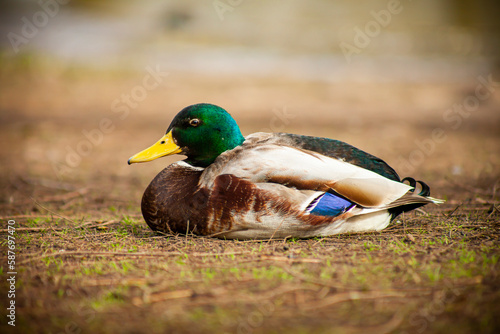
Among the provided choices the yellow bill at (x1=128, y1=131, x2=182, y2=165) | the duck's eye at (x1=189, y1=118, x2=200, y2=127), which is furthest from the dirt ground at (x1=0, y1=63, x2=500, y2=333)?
the duck's eye at (x1=189, y1=118, x2=200, y2=127)

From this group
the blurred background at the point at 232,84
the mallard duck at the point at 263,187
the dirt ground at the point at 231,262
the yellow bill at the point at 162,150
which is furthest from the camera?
the blurred background at the point at 232,84

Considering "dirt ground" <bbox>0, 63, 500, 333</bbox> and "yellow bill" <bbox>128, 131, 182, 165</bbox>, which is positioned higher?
"yellow bill" <bbox>128, 131, 182, 165</bbox>

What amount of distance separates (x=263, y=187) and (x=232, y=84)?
1002 centimetres

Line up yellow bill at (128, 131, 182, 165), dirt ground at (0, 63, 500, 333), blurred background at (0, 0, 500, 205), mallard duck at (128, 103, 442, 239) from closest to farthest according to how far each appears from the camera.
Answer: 1. dirt ground at (0, 63, 500, 333)
2. mallard duck at (128, 103, 442, 239)
3. yellow bill at (128, 131, 182, 165)
4. blurred background at (0, 0, 500, 205)

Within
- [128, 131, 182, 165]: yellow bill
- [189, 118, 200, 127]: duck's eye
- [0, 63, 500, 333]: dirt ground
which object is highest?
[189, 118, 200, 127]: duck's eye

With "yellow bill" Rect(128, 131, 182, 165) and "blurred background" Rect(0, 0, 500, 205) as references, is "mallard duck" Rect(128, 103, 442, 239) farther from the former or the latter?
"blurred background" Rect(0, 0, 500, 205)

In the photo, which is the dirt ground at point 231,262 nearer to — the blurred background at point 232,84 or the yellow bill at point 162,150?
the blurred background at point 232,84

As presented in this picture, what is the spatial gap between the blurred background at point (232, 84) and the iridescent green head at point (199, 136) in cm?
219

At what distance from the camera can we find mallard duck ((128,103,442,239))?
11.7 feet

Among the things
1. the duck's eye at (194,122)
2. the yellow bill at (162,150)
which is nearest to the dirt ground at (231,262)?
the yellow bill at (162,150)

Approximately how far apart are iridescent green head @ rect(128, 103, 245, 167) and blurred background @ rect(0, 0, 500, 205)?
7.20 feet

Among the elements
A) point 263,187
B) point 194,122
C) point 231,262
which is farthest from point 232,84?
point 231,262

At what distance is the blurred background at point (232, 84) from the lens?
8.00 m

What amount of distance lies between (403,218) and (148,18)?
22.6 m
